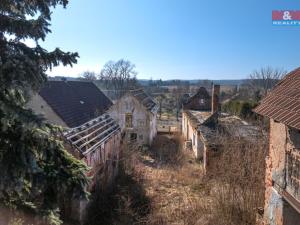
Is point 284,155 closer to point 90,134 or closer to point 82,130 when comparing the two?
point 90,134

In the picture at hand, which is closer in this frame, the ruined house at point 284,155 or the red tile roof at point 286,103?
the red tile roof at point 286,103

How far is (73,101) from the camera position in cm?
2702

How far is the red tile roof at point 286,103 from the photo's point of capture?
6.93 meters

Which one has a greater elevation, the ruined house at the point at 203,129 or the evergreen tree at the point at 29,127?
the evergreen tree at the point at 29,127

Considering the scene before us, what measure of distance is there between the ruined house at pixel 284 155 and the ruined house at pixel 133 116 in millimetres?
23360

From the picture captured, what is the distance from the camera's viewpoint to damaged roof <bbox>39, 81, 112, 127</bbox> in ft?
72.2

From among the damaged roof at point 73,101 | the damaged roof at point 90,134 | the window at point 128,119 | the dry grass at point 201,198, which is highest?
the damaged roof at point 73,101

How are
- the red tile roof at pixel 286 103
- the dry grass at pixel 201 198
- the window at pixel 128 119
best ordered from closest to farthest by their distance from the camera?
1. the red tile roof at pixel 286 103
2. the dry grass at pixel 201 198
3. the window at pixel 128 119

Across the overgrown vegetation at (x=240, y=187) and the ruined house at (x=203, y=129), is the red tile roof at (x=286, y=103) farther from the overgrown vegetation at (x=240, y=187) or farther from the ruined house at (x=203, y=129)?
the ruined house at (x=203, y=129)

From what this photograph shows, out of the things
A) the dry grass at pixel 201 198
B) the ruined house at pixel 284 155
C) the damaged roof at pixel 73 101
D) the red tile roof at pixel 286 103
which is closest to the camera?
the red tile roof at pixel 286 103

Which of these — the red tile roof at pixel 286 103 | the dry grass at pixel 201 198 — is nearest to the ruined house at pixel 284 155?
the red tile roof at pixel 286 103

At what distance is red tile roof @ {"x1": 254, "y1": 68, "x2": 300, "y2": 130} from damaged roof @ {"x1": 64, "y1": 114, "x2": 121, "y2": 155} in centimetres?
689

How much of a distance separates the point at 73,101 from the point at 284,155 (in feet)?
69.4

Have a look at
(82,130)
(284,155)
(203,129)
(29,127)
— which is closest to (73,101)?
(203,129)
